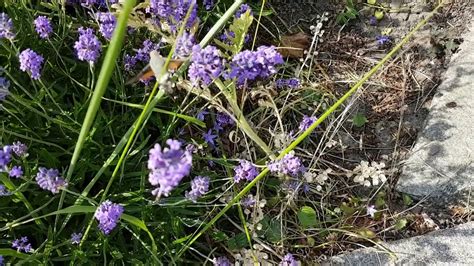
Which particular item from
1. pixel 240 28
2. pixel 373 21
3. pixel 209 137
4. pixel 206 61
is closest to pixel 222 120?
pixel 209 137

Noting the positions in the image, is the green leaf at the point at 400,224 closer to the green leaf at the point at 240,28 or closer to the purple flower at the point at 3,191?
the green leaf at the point at 240,28

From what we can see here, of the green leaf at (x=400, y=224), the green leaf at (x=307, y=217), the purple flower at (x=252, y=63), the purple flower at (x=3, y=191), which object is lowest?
the green leaf at (x=400, y=224)

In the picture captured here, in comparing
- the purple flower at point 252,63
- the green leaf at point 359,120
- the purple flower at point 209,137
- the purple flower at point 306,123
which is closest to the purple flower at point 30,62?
the purple flower at point 252,63

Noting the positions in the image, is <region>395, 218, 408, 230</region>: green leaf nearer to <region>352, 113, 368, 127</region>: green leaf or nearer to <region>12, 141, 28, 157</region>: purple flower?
<region>352, 113, 368, 127</region>: green leaf

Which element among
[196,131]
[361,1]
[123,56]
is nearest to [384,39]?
[361,1]

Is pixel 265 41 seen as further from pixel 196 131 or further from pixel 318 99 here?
pixel 196 131
